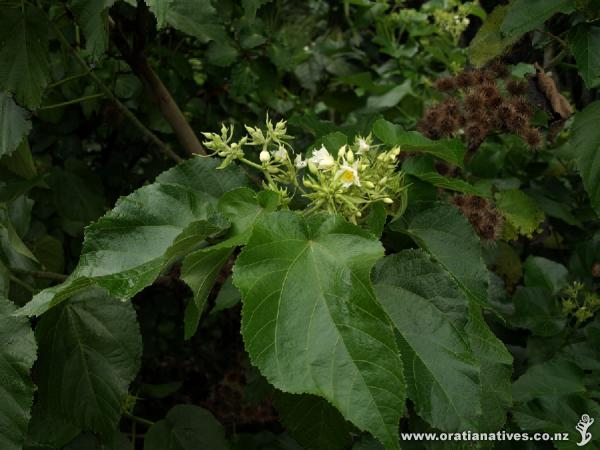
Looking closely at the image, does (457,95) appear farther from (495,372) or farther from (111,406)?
(111,406)

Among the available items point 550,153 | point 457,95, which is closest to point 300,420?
point 457,95

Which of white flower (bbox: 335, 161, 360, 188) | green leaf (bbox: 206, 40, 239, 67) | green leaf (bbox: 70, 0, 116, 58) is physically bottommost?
white flower (bbox: 335, 161, 360, 188)

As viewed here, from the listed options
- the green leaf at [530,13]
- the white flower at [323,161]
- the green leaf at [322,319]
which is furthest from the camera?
the green leaf at [530,13]

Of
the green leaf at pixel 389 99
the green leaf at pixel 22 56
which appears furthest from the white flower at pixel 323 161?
the green leaf at pixel 389 99

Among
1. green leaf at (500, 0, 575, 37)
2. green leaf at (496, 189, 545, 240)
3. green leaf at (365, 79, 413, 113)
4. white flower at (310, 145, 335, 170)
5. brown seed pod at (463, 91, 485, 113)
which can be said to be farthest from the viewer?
green leaf at (365, 79, 413, 113)

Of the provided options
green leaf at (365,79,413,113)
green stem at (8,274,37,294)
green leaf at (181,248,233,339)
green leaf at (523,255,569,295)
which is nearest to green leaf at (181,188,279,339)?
green leaf at (181,248,233,339)

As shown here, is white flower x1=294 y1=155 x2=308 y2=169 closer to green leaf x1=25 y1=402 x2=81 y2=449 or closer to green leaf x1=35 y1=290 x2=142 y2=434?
green leaf x1=35 y1=290 x2=142 y2=434

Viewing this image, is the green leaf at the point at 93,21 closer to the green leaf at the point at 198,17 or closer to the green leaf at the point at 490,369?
the green leaf at the point at 198,17
